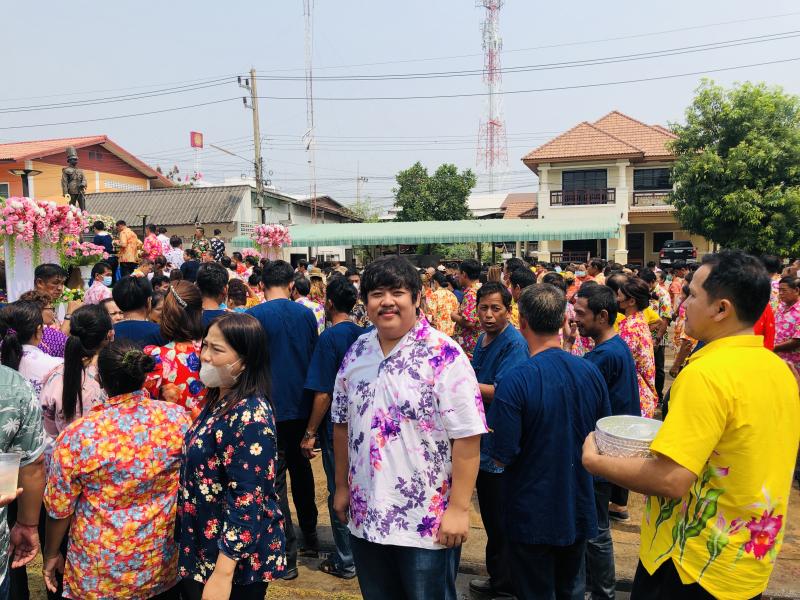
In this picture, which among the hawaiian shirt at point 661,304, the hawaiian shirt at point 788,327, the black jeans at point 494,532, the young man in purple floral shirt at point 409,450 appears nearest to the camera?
the young man in purple floral shirt at point 409,450

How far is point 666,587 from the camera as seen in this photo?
2.03m

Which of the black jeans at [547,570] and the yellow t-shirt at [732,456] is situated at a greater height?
the yellow t-shirt at [732,456]

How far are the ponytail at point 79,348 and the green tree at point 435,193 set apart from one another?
1175 inches

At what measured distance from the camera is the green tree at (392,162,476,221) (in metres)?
32.5

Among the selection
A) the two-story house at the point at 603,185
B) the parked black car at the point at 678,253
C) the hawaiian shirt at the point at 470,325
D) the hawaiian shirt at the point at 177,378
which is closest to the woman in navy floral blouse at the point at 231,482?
the hawaiian shirt at the point at 177,378

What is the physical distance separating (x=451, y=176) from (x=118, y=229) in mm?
23524

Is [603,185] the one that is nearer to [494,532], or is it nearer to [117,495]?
[494,532]

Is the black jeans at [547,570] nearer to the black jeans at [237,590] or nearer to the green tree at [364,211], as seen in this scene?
the black jeans at [237,590]

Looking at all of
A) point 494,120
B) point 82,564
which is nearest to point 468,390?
point 82,564

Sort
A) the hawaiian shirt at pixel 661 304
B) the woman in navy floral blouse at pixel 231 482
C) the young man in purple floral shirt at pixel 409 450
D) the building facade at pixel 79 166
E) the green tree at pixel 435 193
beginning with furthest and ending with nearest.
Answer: the green tree at pixel 435 193 → the building facade at pixel 79 166 → the hawaiian shirt at pixel 661 304 → the young man in purple floral shirt at pixel 409 450 → the woman in navy floral blouse at pixel 231 482

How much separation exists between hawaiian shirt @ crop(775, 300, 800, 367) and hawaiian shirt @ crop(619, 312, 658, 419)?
5.93 ft

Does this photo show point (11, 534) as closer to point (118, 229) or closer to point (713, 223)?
point (118, 229)

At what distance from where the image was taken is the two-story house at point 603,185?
86.7 ft

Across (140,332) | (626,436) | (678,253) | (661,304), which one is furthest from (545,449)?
(678,253)
